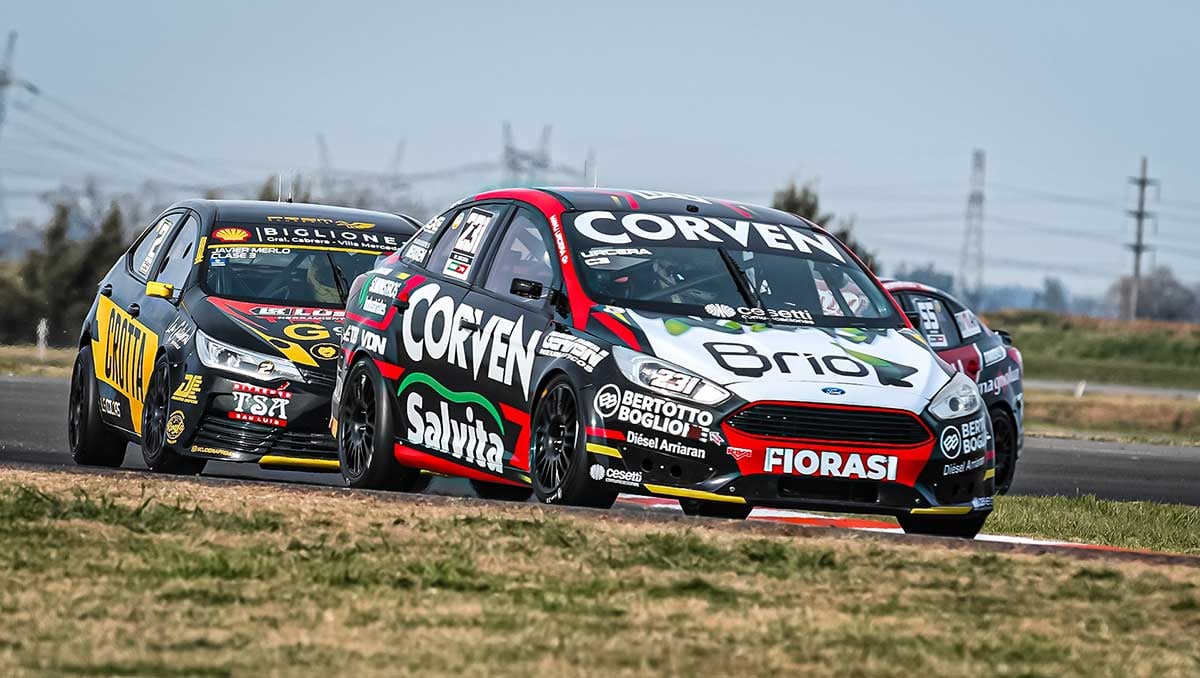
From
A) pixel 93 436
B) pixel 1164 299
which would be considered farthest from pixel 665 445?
pixel 1164 299

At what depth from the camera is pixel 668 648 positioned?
20.6 ft

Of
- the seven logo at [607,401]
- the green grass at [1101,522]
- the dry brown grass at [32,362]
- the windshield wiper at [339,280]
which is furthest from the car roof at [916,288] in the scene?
the dry brown grass at [32,362]

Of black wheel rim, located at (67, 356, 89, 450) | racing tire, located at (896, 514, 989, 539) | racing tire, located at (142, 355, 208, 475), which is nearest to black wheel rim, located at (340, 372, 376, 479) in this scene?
racing tire, located at (142, 355, 208, 475)

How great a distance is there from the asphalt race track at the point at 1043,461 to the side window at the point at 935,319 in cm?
120

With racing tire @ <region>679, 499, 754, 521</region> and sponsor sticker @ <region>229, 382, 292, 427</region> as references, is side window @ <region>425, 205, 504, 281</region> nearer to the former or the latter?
sponsor sticker @ <region>229, 382, 292, 427</region>

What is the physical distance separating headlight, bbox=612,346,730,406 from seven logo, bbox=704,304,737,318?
0.68m

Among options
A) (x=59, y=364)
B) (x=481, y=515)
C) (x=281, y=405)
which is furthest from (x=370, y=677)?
(x=59, y=364)

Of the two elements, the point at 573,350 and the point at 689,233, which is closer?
the point at 573,350

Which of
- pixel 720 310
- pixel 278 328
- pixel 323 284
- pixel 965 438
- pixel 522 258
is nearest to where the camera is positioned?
pixel 965 438

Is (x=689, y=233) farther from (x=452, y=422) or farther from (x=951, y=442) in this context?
(x=951, y=442)

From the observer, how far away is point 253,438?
12.2 metres

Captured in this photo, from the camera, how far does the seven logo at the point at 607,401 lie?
956 cm

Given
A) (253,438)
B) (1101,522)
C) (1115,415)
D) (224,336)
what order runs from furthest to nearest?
(1115,415) → (1101,522) → (224,336) → (253,438)

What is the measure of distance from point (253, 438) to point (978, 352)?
21.2ft
